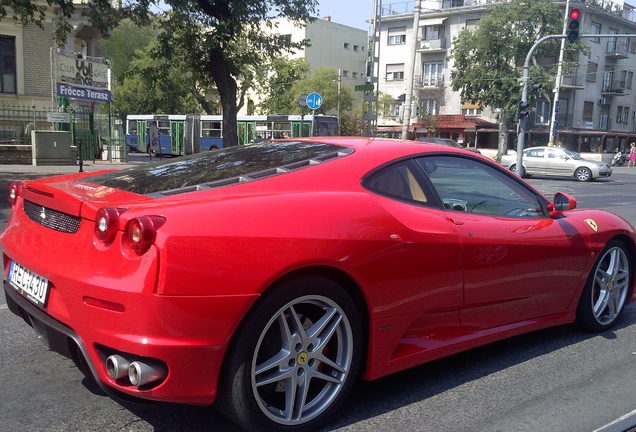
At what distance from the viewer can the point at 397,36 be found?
60.6 metres

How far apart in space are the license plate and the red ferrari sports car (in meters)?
0.02

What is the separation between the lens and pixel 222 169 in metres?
3.45

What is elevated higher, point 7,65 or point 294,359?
point 7,65

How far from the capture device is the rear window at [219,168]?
123 inches

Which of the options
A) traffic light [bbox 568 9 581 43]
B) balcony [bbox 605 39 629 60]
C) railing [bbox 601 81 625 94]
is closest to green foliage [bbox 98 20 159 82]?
traffic light [bbox 568 9 581 43]

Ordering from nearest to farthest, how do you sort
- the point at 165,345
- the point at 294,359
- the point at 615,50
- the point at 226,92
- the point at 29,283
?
the point at 165,345 < the point at 294,359 < the point at 29,283 < the point at 226,92 < the point at 615,50

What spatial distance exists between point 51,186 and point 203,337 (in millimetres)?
1373

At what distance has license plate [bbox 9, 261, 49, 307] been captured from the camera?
112 inches

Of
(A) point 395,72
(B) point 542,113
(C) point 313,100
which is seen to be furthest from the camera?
(A) point 395,72

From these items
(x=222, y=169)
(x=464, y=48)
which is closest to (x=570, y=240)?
(x=222, y=169)

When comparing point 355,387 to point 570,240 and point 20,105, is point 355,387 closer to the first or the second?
point 570,240

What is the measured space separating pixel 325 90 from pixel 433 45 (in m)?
11.7

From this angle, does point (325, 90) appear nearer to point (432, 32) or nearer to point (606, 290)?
point (432, 32)

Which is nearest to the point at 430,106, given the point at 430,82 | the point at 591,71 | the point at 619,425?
the point at 430,82
